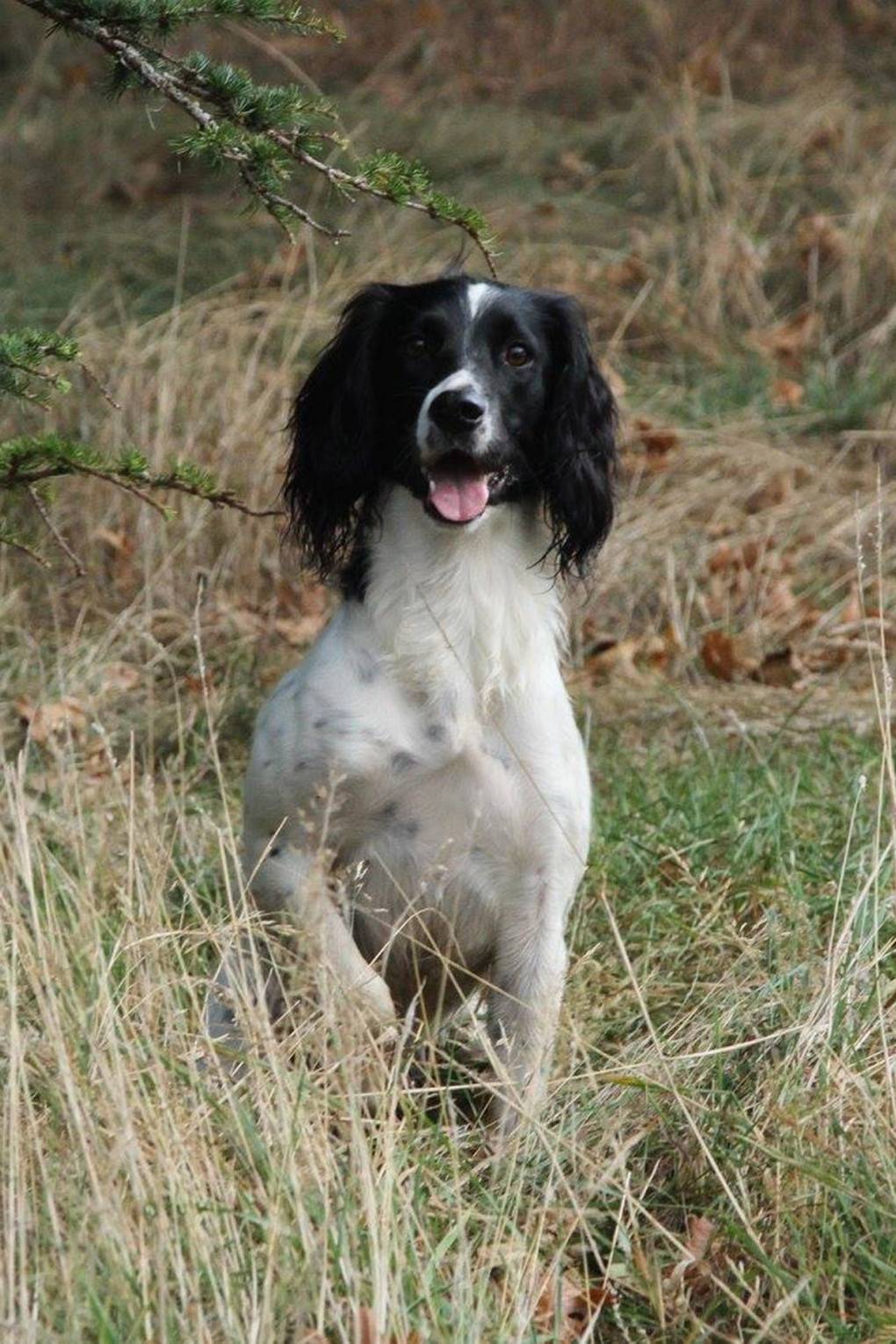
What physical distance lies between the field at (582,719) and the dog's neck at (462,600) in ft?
1.71

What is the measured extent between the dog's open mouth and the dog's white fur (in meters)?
0.06

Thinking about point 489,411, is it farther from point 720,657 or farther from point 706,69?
point 706,69

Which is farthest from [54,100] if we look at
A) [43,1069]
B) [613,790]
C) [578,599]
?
[43,1069]

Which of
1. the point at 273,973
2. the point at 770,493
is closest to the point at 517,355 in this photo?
the point at 273,973

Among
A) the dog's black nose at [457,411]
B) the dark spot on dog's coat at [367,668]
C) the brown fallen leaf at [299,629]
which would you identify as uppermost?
the dog's black nose at [457,411]

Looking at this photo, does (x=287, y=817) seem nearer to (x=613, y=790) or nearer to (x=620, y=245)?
(x=613, y=790)

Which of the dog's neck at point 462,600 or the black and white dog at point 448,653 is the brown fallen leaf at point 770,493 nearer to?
the black and white dog at point 448,653

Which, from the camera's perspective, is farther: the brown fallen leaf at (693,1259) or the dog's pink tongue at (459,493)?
the dog's pink tongue at (459,493)

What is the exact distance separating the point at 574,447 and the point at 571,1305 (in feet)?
5.63

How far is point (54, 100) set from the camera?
38.7 ft

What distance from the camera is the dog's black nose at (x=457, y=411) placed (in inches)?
146

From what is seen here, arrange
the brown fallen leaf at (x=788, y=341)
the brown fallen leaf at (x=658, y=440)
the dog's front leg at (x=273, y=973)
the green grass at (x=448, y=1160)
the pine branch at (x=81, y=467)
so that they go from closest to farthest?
the green grass at (x=448, y=1160) < the dog's front leg at (x=273, y=973) < the pine branch at (x=81, y=467) < the brown fallen leaf at (x=658, y=440) < the brown fallen leaf at (x=788, y=341)

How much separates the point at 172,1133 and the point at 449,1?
11496 mm

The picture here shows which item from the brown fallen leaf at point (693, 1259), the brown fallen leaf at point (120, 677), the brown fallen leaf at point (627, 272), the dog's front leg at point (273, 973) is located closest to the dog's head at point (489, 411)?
the dog's front leg at point (273, 973)
